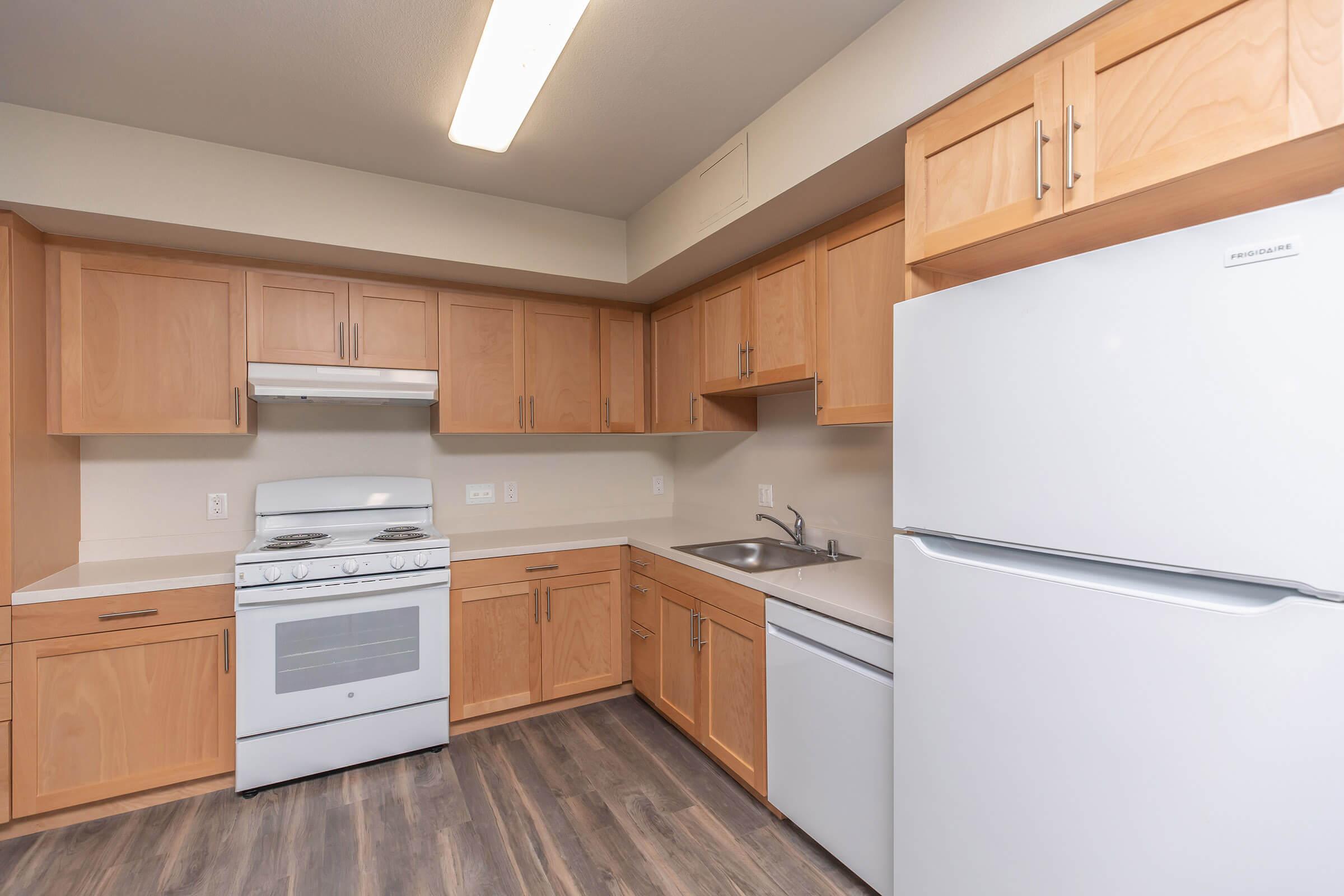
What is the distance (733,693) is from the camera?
2.26 m

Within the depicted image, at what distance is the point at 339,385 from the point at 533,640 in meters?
1.44

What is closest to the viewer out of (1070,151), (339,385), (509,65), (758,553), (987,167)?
(1070,151)

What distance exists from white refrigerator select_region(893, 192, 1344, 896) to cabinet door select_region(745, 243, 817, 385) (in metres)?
0.84

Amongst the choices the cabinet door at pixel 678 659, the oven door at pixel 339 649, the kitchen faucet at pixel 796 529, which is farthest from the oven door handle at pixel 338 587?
the kitchen faucet at pixel 796 529

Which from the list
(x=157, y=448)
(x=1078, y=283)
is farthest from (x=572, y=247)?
(x=1078, y=283)

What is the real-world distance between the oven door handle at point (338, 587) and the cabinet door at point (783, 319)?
162cm

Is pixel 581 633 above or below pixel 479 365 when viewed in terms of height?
below

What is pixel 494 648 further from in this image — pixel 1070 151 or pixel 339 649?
→ pixel 1070 151

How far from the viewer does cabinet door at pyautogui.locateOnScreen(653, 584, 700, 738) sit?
2.52 meters

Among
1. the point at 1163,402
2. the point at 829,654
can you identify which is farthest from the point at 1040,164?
the point at 829,654

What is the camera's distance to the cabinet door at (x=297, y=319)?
2.56 meters

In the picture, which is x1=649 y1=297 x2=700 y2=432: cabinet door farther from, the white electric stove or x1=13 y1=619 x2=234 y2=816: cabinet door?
x1=13 y1=619 x2=234 y2=816: cabinet door

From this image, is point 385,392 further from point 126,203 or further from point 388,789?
point 388,789

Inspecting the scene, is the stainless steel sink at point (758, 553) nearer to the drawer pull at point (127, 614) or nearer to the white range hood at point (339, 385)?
the white range hood at point (339, 385)
